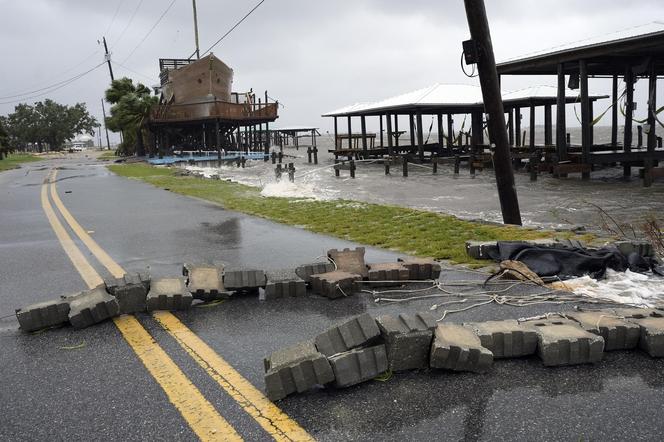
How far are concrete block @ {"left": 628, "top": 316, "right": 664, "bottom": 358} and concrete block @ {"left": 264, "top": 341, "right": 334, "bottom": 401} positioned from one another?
215 cm

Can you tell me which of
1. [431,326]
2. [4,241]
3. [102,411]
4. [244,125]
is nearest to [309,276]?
[431,326]

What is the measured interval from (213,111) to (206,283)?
4069 cm

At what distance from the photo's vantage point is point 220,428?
116 inches

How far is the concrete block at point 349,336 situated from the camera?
3508 mm

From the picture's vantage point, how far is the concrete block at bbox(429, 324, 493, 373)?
3.49 metres

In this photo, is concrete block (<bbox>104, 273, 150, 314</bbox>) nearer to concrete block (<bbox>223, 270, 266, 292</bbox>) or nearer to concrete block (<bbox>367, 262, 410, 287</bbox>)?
concrete block (<bbox>223, 270, 266, 292</bbox>)

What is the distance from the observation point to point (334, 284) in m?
5.20

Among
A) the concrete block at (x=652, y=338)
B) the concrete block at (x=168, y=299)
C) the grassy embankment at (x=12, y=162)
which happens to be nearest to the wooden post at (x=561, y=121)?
the concrete block at (x=652, y=338)

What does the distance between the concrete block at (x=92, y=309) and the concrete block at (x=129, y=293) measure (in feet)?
0.26

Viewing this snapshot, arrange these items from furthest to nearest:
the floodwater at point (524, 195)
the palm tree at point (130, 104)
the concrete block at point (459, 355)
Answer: the palm tree at point (130, 104)
the floodwater at point (524, 195)
the concrete block at point (459, 355)

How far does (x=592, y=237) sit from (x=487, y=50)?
3364 mm

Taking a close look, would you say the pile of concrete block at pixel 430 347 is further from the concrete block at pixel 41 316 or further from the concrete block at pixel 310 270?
the concrete block at pixel 41 316

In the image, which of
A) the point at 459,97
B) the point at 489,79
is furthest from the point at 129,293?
the point at 459,97

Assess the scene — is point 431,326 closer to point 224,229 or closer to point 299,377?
point 299,377
